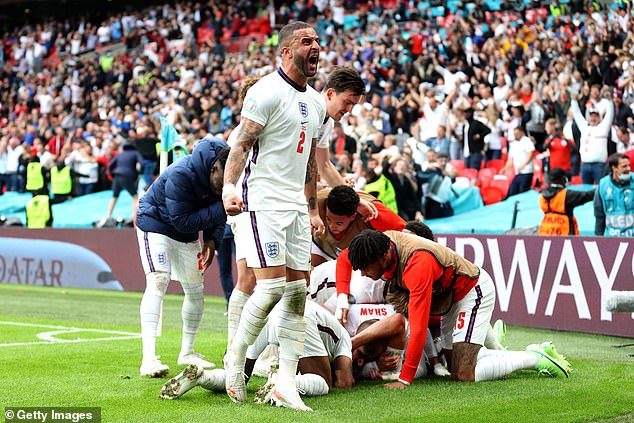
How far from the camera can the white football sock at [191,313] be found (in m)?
8.08

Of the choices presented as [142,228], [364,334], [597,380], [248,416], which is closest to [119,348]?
[142,228]

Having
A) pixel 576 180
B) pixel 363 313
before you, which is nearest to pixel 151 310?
pixel 363 313

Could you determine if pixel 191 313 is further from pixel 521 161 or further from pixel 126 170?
pixel 126 170

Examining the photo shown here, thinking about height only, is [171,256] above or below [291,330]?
above

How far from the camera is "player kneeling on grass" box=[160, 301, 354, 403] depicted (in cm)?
625

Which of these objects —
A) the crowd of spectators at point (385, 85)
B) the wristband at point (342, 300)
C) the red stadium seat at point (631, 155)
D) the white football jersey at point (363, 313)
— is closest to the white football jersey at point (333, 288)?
the white football jersey at point (363, 313)

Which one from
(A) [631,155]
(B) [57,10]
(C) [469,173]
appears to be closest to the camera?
(A) [631,155]

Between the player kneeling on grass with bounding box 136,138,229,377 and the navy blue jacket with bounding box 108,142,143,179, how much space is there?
12611mm

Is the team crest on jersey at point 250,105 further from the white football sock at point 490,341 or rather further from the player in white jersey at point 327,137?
the white football sock at point 490,341

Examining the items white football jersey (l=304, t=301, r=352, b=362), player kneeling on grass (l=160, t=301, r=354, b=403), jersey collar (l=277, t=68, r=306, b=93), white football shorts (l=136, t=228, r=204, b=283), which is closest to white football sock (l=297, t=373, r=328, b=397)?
player kneeling on grass (l=160, t=301, r=354, b=403)

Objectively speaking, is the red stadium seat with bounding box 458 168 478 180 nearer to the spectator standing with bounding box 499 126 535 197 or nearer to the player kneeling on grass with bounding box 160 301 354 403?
the spectator standing with bounding box 499 126 535 197

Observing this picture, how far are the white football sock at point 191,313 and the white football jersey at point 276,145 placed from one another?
7.21 feet

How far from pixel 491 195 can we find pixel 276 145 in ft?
34.3

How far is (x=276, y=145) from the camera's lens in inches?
240
